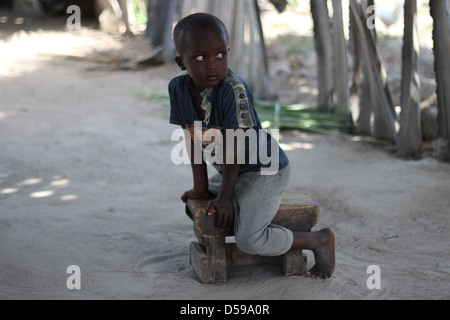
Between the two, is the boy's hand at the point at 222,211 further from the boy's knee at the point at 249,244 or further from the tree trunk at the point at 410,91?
the tree trunk at the point at 410,91

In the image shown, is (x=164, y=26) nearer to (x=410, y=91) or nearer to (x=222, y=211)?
(x=410, y=91)

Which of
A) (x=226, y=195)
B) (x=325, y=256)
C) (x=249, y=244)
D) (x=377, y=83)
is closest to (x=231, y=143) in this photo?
(x=226, y=195)

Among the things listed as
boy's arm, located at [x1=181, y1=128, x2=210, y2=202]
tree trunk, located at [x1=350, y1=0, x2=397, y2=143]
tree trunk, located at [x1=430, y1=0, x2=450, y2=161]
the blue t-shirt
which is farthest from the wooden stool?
tree trunk, located at [x1=350, y1=0, x2=397, y2=143]

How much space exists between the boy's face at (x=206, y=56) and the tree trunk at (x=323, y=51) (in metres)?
3.76

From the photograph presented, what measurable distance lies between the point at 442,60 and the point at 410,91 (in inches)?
13.4

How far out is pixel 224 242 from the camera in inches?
103

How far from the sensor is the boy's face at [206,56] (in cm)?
228

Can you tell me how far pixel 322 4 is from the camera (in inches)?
227

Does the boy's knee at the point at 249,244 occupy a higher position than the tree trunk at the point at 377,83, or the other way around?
the tree trunk at the point at 377,83

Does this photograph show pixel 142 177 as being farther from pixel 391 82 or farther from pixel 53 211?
pixel 391 82

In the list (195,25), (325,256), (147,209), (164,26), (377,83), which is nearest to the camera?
(195,25)

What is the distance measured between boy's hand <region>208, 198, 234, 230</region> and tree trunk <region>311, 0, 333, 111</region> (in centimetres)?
377

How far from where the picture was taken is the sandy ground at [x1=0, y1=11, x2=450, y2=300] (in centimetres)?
257

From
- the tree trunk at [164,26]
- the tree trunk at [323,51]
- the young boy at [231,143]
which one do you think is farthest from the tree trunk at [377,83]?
the tree trunk at [164,26]
